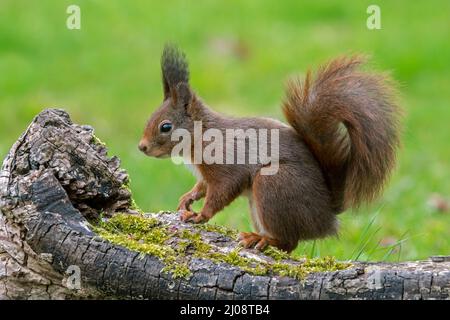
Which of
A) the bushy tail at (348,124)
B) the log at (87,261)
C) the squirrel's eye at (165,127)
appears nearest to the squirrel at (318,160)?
the bushy tail at (348,124)

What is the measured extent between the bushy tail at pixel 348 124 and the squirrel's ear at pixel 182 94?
409 mm

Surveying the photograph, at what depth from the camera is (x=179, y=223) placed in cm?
298

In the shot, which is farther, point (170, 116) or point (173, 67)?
point (170, 116)

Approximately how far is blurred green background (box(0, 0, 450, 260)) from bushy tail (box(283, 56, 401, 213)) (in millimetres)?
2878

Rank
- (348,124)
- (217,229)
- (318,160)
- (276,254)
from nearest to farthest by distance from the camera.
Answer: (276,254), (217,229), (348,124), (318,160)

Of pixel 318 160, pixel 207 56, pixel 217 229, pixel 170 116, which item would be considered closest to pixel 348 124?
pixel 318 160

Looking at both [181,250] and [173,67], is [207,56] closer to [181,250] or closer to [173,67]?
[173,67]

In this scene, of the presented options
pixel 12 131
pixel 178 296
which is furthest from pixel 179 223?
pixel 12 131

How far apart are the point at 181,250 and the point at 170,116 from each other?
3.10ft

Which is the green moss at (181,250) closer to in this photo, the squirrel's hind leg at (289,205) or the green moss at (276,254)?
the green moss at (276,254)

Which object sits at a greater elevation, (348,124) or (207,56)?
(348,124)

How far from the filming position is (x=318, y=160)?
10.7ft

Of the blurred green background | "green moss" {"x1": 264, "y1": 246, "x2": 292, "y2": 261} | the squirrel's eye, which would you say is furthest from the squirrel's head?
the blurred green background

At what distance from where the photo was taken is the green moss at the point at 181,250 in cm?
253
